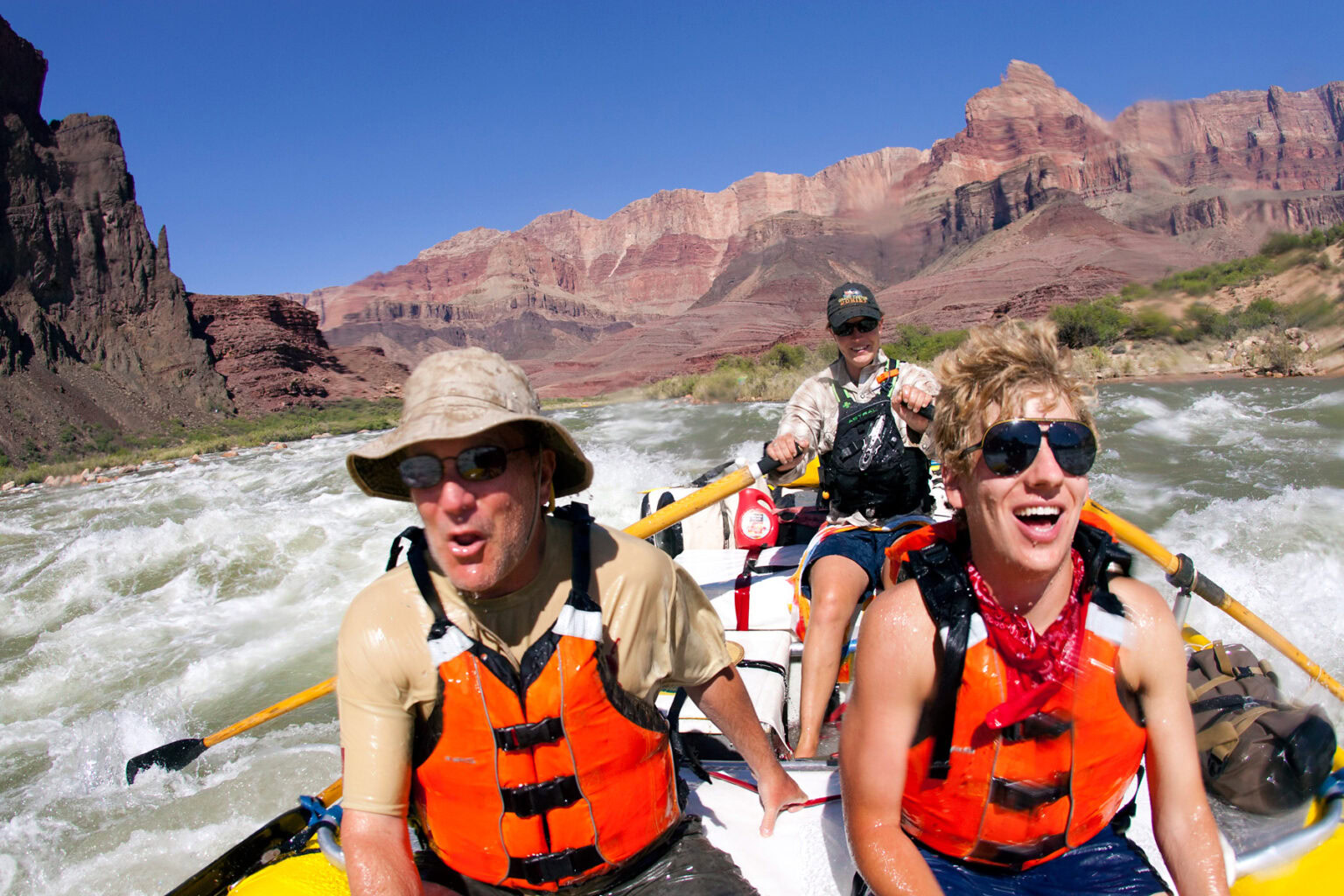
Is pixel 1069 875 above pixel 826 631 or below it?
below

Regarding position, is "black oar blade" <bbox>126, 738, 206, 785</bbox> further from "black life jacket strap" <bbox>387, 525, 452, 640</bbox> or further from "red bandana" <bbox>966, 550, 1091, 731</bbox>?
"red bandana" <bbox>966, 550, 1091, 731</bbox>

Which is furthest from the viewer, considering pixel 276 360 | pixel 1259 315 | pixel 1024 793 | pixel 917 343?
pixel 276 360

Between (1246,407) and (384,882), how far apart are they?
56.4 feet

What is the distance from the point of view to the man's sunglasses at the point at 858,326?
3137 mm

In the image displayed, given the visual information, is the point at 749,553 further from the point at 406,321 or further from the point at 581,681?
the point at 406,321

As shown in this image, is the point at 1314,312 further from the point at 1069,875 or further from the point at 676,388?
the point at 676,388

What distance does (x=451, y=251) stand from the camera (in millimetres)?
160375

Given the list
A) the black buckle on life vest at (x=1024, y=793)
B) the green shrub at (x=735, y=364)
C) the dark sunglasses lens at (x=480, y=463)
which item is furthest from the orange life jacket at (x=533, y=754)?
the green shrub at (x=735, y=364)

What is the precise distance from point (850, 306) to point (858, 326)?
90 mm

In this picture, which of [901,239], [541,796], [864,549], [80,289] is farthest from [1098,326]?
[901,239]

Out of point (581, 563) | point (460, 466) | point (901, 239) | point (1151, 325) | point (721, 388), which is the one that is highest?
point (901, 239)

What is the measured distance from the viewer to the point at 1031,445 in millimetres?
1400

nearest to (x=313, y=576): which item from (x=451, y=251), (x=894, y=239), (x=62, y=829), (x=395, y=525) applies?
(x=395, y=525)

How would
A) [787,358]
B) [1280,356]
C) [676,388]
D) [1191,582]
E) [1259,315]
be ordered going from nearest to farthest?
[1191,582]
[1280,356]
[1259,315]
[787,358]
[676,388]
